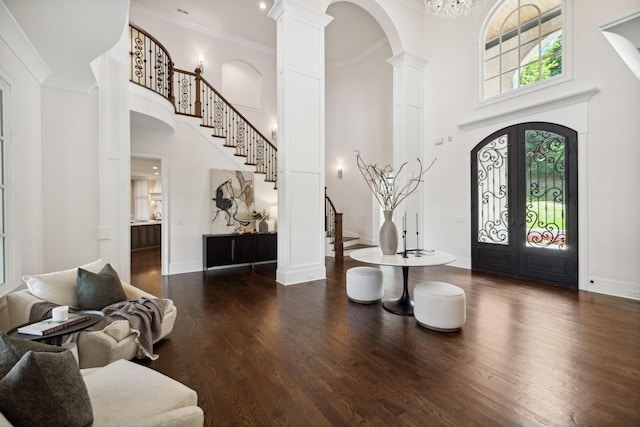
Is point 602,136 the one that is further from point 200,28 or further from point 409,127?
point 200,28

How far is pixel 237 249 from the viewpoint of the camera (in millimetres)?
6305

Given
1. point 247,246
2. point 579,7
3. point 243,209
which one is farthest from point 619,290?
point 243,209

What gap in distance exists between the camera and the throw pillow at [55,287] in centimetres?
246

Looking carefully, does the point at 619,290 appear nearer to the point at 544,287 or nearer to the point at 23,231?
the point at 544,287

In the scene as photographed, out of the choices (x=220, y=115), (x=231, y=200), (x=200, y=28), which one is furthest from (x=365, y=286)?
(x=200, y=28)

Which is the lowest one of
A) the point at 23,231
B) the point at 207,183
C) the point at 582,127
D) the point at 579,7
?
the point at 23,231

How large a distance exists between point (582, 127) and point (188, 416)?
6.15m

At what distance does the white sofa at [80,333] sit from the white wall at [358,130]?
22.2 ft

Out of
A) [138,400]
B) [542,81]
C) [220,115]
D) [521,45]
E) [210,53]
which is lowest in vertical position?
[138,400]

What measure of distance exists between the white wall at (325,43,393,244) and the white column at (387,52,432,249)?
124 centimetres

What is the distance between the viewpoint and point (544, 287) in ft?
15.6

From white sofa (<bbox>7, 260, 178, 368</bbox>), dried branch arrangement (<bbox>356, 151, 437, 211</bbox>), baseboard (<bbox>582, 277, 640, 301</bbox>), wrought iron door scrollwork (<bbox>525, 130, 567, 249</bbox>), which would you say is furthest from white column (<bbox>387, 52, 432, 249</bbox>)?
white sofa (<bbox>7, 260, 178, 368</bbox>)

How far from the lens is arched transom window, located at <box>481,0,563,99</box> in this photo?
503cm

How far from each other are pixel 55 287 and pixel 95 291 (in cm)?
29
